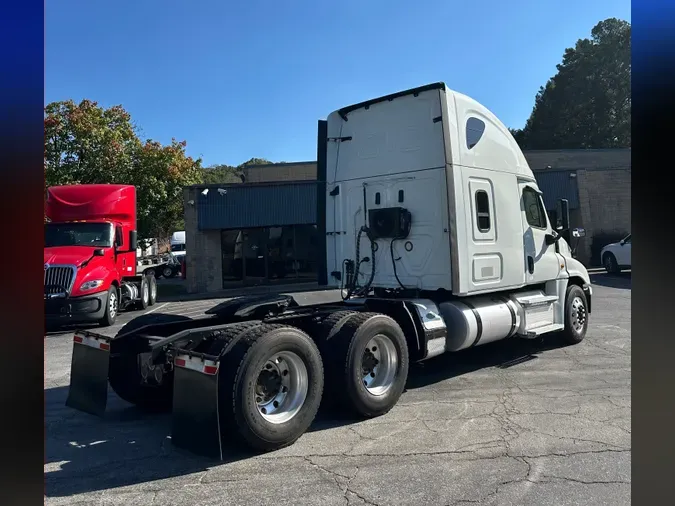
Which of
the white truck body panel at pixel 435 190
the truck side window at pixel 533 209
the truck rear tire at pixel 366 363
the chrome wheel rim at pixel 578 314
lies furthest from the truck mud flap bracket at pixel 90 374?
the chrome wheel rim at pixel 578 314

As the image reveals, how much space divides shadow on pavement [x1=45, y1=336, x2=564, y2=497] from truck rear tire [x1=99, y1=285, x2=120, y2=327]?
5322 mm

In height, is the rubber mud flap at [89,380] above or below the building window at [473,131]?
below

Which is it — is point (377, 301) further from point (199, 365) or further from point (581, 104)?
point (581, 104)

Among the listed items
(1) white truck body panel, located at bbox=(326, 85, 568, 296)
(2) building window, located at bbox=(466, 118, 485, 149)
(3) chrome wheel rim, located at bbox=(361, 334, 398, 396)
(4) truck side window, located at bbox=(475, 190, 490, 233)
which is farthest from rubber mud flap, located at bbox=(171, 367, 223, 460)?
(2) building window, located at bbox=(466, 118, 485, 149)

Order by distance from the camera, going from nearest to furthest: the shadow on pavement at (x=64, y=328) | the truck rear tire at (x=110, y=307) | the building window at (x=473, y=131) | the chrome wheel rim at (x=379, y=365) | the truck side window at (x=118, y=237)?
the chrome wheel rim at (x=379, y=365) → the building window at (x=473, y=131) → the shadow on pavement at (x=64, y=328) → the truck rear tire at (x=110, y=307) → the truck side window at (x=118, y=237)

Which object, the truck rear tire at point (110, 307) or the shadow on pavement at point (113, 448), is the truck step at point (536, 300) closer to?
the shadow on pavement at point (113, 448)

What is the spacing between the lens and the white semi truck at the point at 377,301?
457cm

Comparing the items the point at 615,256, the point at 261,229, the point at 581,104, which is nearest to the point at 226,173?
the point at 581,104

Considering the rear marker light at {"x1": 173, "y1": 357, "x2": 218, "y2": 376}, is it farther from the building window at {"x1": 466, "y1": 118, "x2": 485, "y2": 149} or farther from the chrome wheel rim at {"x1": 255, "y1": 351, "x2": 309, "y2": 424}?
the building window at {"x1": 466, "y1": 118, "x2": 485, "y2": 149}

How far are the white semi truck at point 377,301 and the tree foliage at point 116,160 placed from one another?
58.6 feet
